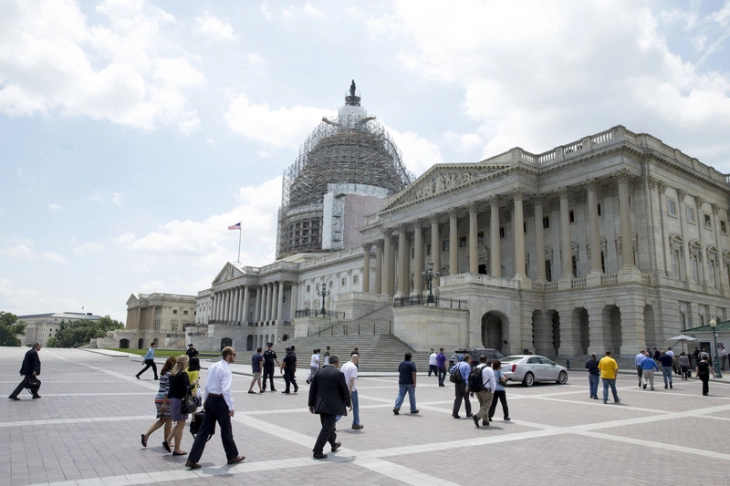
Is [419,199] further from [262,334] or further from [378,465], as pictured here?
[262,334]

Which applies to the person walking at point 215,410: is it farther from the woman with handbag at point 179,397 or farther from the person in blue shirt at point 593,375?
the person in blue shirt at point 593,375

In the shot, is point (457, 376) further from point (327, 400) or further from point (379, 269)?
point (379, 269)

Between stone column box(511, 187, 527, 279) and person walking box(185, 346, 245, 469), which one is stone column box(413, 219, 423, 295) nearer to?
stone column box(511, 187, 527, 279)

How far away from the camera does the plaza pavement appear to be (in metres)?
8.23

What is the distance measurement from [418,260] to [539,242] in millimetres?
12581

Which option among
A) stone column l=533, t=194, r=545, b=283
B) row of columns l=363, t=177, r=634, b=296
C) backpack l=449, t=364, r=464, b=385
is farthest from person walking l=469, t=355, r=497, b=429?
stone column l=533, t=194, r=545, b=283

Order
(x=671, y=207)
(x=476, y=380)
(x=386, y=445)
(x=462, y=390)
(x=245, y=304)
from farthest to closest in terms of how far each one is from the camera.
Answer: (x=245, y=304), (x=671, y=207), (x=462, y=390), (x=476, y=380), (x=386, y=445)

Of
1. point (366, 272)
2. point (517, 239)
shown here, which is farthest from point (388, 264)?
point (517, 239)

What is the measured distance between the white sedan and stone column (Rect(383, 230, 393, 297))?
31.5m

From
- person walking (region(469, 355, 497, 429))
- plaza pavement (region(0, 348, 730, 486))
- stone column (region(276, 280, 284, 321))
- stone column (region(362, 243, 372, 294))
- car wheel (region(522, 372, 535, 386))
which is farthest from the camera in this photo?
stone column (region(276, 280, 284, 321))

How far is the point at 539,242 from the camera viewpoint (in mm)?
44531

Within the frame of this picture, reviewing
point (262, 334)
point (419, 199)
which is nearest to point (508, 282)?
point (419, 199)

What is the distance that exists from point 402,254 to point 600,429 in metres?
43.5

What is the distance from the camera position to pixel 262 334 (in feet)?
313
